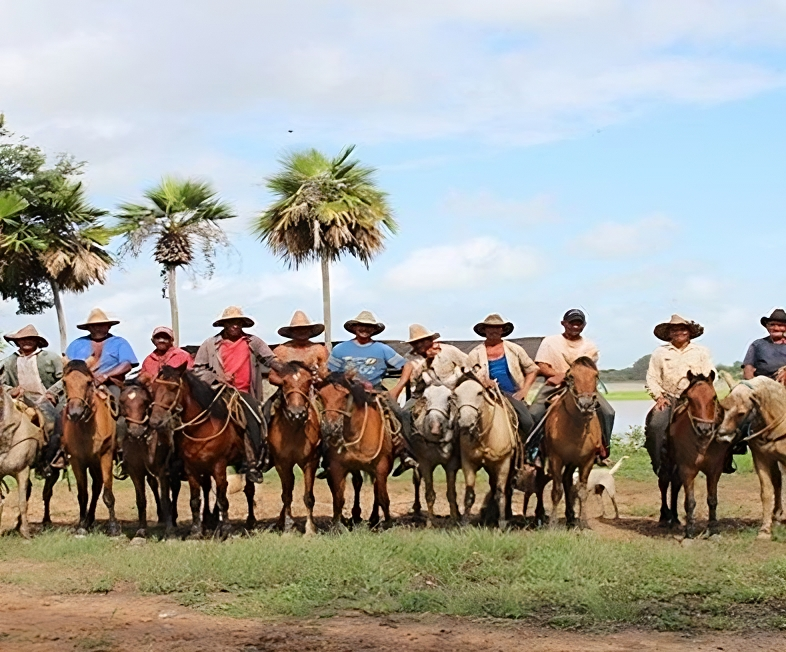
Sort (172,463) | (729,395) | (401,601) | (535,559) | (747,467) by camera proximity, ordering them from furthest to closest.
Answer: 1. (747,467)
2. (172,463)
3. (729,395)
4. (535,559)
5. (401,601)

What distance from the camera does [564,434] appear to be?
13180 mm

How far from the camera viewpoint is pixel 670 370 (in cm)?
1366

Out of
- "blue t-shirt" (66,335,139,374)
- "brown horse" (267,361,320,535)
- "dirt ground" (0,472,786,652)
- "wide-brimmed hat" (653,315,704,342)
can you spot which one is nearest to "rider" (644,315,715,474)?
"wide-brimmed hat" (653,315,704,342)

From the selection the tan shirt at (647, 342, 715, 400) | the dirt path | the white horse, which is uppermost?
the tan shirt at (647, 342, 715, 400)

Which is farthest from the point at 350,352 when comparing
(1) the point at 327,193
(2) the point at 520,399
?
(1) the point at 327,193

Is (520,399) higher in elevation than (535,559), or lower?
higher

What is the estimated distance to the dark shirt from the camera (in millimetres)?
13812

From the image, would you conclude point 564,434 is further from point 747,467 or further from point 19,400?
point 747,467

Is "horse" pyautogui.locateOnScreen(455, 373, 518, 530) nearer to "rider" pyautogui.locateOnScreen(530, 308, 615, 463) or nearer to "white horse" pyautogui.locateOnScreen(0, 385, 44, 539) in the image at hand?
"rider" pyautogui.locateOnScreen(530, 308, 615, 463)

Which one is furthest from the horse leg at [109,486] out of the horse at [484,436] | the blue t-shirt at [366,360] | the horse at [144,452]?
the horse at [484,436]

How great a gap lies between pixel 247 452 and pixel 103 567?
8.53 ft

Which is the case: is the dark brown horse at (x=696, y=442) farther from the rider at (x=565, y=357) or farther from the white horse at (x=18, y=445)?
the white horse at (x=18, y=445)

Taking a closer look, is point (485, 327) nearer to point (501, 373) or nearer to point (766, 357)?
point (501, 373)

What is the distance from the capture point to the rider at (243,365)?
44.6ft
